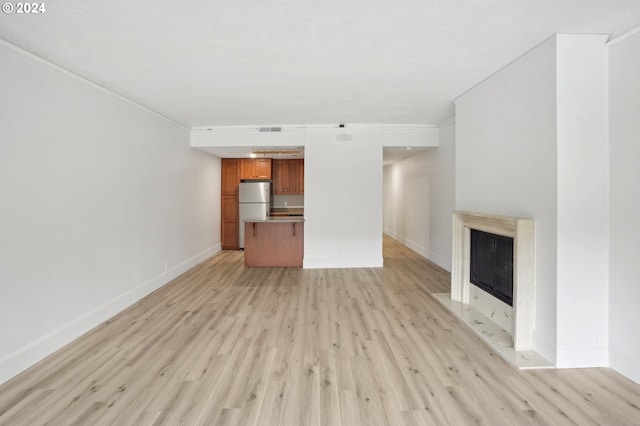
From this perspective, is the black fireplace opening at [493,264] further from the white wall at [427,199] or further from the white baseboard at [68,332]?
the white baseboard at [68,332]

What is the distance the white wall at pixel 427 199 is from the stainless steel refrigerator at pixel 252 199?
371cm

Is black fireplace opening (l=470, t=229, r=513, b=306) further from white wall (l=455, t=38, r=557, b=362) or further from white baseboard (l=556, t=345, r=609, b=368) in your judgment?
white baseboard (l=556, t=345, r=609, b=368)

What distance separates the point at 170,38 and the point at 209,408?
2788mm

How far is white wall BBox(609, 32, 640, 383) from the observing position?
2.13 metres

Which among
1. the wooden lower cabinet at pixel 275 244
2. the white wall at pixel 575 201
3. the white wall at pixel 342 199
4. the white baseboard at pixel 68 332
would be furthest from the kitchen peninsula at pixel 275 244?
→ the white wall at pixel 575 201

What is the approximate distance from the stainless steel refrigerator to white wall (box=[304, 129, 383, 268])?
2.13 metres

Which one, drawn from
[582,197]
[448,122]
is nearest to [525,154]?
[582,197]

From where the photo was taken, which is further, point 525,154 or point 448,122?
point 448,122

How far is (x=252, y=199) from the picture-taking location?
718 centimetres

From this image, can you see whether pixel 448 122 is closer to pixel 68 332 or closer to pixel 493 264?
pixel 493 264

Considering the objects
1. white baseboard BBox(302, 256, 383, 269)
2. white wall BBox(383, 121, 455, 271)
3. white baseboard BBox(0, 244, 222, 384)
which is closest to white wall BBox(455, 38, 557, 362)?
white wall BBox(383, 121, 455, 271)

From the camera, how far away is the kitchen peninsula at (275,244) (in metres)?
5.70

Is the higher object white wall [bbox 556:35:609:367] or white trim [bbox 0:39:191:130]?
white trim [bbox 0:39:191:130]

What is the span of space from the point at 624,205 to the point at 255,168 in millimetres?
6659
